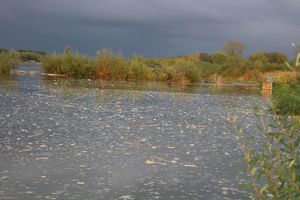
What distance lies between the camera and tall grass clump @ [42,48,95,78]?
39.8m

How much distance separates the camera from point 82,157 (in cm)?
810

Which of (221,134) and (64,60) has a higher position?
(64,60)

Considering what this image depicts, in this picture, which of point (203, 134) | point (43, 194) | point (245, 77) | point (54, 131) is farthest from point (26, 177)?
point (245, 77)

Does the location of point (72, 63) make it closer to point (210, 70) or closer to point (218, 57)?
point (210, 70)

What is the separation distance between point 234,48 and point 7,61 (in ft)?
197

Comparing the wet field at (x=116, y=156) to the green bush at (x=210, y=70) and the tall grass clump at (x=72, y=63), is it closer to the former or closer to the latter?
the tall grass clump at (x=72, y=63)

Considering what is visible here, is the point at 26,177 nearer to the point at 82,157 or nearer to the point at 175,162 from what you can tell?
the point at 82,157

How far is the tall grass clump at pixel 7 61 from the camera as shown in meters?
38.9

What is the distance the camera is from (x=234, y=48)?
303 ft

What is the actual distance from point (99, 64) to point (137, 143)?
102 ft

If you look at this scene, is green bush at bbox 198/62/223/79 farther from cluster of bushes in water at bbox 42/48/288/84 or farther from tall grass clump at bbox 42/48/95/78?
tall grass clump at bbox 42/48/95/78

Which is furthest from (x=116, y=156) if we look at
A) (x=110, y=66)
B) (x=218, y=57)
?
(x=218, y=57)

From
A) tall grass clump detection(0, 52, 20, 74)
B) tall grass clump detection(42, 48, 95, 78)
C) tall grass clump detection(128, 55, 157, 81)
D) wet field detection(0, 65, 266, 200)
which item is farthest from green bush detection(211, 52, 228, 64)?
wet field detection(0, 65, 266, 200)

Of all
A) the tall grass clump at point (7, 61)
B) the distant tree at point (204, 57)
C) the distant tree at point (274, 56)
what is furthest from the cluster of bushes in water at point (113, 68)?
the distant tree at point (274, 56)
